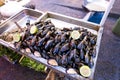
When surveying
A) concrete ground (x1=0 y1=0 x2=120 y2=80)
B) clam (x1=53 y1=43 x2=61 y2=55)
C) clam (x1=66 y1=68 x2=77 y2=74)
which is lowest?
concrete ground (x1=0 y1=0 x2=120 y2=80)

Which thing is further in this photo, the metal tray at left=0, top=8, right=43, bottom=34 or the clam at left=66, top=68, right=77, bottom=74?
the metal tray at left=0, top=8, right=43, bottom=34

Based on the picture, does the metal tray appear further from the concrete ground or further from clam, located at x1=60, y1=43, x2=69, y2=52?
clam, located at x1=60, y1=43, x2=69, y2=52

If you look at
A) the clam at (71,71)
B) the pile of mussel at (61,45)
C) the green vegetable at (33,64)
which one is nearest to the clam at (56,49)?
the pile of mussel at (61,45)

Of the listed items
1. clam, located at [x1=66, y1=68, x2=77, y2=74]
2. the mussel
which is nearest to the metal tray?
the mussel

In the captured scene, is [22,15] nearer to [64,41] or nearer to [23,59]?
[23,59]

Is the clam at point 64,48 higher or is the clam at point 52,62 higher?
the clam at point 64,48

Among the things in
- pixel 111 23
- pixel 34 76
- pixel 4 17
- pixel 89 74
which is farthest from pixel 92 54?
pixel 111 23

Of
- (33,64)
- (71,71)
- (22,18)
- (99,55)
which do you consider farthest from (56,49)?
(99,55)

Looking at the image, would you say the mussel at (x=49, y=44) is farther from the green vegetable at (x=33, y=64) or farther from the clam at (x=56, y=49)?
the green vegetable at (x=33, y=64)
